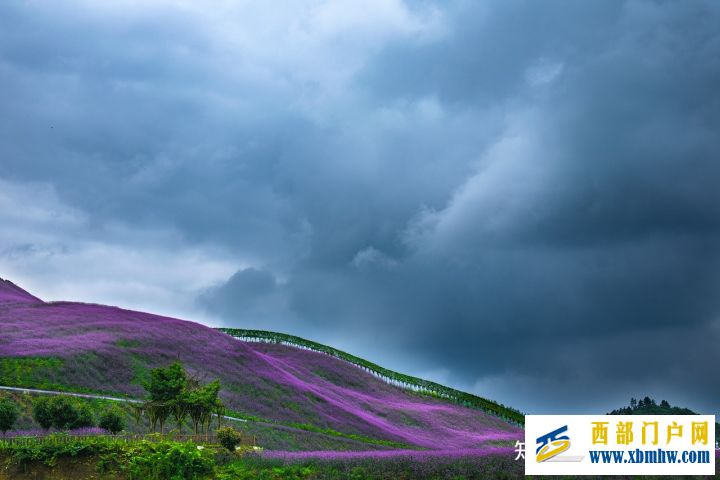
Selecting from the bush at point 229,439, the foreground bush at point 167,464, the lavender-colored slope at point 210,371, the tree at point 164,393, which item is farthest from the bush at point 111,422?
the lavender-colored slope at point 210,371

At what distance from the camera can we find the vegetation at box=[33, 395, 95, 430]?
120 ft

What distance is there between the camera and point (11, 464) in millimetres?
27531

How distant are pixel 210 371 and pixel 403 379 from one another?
120 feet

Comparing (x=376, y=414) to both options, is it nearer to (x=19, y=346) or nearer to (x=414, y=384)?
(x=414, y=384)

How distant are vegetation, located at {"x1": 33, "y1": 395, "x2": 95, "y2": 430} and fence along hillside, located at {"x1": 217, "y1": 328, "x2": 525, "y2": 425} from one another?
54064 mm

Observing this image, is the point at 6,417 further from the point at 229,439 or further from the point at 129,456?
the point at 229,439

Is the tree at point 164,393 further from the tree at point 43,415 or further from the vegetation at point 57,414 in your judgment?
the tree at point 43,415

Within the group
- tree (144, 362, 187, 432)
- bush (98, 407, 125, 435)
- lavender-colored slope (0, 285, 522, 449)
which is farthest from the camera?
lavender-colored slope (0, 285, 522, 449)

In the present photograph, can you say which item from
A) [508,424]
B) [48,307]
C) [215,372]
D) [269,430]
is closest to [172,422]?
[269,430]

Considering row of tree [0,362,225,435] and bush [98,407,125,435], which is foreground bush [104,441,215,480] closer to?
bush [98,407,125,435]

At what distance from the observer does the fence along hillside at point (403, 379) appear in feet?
287

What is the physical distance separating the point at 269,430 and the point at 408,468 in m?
23.2

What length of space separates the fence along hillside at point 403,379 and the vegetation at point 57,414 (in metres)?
54.1

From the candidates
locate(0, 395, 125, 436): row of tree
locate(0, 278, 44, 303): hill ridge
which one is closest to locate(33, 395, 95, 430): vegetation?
locate(0, 395, 125, 436): row of tree
